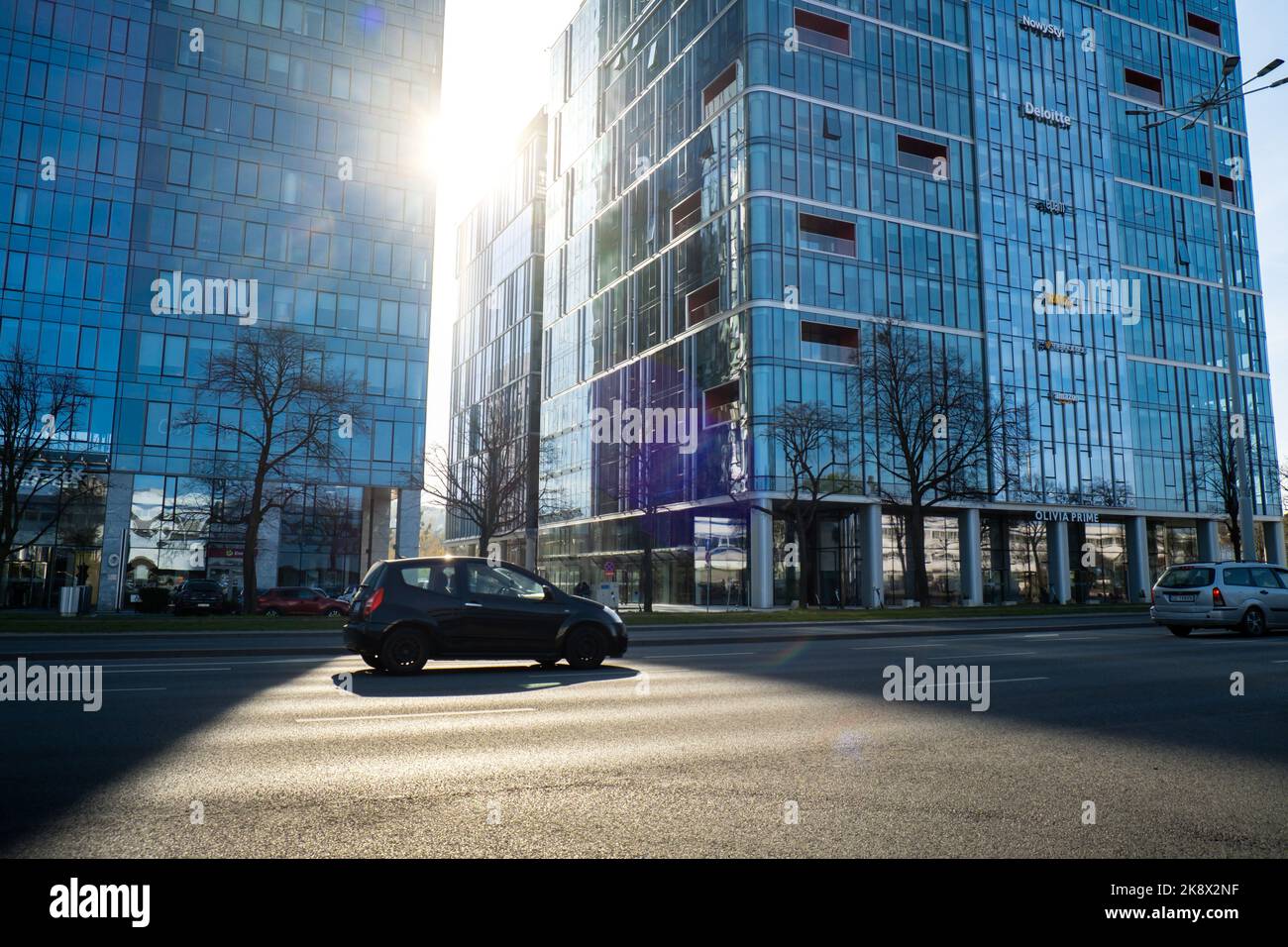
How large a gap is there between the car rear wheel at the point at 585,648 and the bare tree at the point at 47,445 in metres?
28.4

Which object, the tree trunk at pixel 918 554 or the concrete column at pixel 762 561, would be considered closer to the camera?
the tree trunk at pixel 918 554

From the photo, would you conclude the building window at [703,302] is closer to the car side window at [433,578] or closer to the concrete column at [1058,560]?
the concrete column at [1058,560]

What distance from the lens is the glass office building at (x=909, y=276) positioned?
48.2 meters

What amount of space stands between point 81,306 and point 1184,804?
52035 millimetres

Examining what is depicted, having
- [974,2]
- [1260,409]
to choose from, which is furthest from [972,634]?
[1260,409]

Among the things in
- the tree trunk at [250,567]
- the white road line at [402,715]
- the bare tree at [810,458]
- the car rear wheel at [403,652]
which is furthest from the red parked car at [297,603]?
the white road line at [402,715]

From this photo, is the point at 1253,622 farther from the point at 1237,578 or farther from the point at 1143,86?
the point at 1143,86

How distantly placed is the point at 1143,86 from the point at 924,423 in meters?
39.7

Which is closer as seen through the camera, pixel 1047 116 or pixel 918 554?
pixel 918 554

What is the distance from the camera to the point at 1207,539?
200 feet
